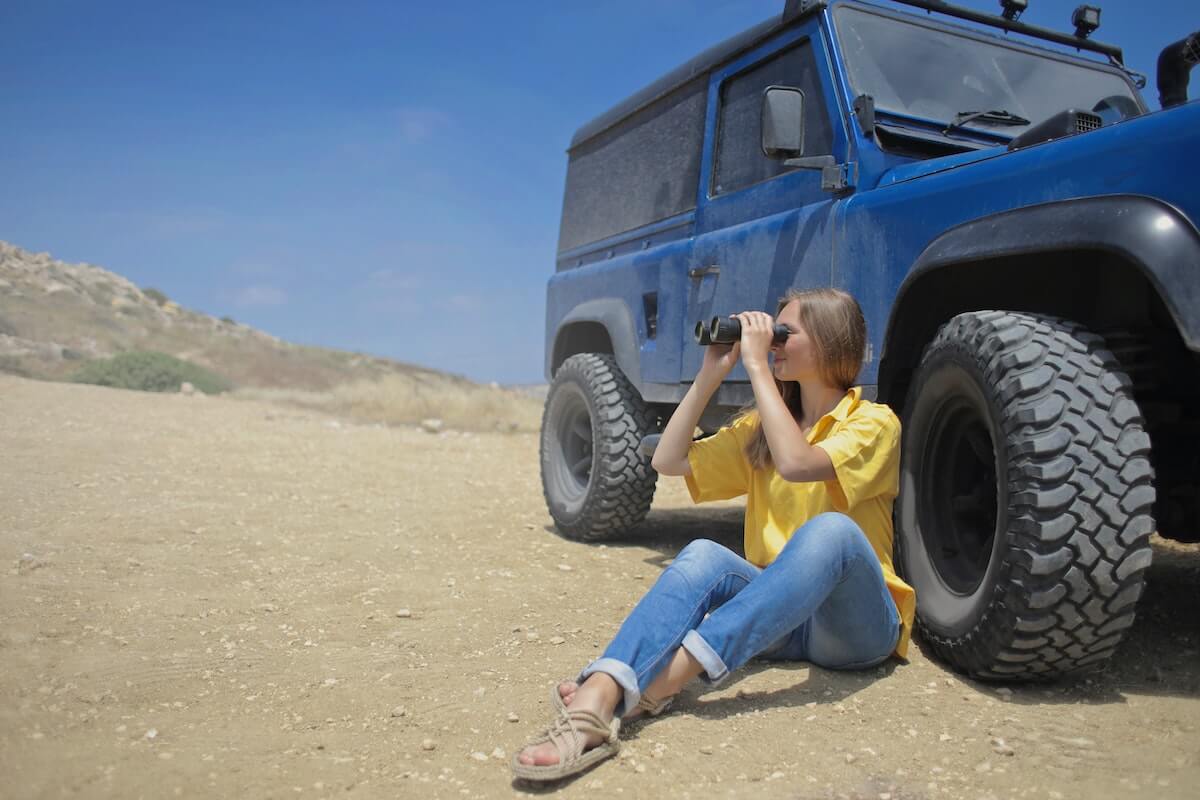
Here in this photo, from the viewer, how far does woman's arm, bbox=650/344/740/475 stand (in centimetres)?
306

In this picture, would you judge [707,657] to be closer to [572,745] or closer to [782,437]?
[572,745]

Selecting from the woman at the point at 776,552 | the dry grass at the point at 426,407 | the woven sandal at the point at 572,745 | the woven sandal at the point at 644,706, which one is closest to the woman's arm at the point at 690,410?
the woman at the point at 776,552

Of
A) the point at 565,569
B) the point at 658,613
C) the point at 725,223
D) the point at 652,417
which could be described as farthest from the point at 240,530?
the point at 658,613

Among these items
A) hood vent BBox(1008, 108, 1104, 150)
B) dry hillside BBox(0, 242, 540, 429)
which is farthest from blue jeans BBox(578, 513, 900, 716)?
dry hillside BBox(0, 242, 540, 429)

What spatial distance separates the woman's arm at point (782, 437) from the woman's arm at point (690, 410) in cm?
14

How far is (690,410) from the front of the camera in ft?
10.2

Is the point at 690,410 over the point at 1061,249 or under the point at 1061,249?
under

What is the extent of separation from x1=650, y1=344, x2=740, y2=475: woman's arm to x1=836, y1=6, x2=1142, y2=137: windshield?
1.37 m

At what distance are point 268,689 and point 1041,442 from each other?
2.24m

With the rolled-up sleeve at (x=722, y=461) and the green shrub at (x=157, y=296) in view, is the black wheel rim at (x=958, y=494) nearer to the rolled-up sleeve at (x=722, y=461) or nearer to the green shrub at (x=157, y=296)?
the rolled-up sleeve at (x=722, y=461)

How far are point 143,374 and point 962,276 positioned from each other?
67.9 feet

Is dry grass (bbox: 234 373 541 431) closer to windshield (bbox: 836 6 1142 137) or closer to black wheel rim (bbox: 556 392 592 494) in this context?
black wheel rim (bbox: 556 392 592 494)

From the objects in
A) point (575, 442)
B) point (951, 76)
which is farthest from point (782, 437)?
point (575, 442)

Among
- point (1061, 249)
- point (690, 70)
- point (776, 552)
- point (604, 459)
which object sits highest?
point (690, 70)
